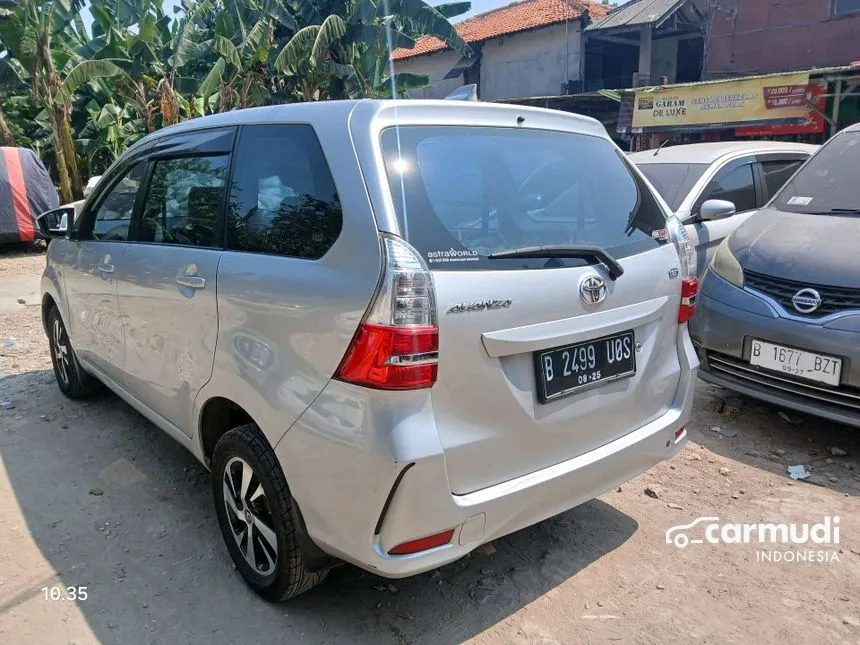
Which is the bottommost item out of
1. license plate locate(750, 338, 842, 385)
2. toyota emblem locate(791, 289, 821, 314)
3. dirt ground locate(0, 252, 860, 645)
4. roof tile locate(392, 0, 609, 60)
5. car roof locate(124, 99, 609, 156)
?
dirt ground locate(0, 252, 860, 645)

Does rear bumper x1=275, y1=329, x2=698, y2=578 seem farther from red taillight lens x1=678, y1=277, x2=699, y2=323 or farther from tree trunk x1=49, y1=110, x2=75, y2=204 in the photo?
tree trunk x1=49, y1=110, x2=75, y2=204

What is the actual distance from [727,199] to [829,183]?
1.37 m

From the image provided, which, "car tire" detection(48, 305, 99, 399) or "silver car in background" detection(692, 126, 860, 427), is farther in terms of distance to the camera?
"car tire" detection(48, 305, 99, 399)

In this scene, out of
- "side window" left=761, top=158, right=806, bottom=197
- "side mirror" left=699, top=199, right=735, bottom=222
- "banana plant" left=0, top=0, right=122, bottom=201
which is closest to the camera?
"side mirror" left=699, top=199, right=735, bottom=222

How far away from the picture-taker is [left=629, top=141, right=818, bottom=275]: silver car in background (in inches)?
218

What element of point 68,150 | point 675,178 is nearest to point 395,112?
point 675,178

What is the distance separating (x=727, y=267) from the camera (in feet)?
13.9

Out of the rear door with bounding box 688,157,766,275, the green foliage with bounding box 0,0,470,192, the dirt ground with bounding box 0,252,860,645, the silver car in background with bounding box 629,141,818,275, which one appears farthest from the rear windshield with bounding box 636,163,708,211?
the green foliage with bounding box 0,0,470,192

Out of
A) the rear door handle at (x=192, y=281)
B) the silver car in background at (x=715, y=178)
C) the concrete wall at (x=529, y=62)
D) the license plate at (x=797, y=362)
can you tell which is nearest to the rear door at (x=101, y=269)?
the rear door handle at (x=192, y=281)

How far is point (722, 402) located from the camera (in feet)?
14.9

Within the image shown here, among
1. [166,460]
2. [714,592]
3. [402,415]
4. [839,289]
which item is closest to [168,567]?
[166,460]

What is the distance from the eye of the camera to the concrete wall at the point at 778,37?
1650cm

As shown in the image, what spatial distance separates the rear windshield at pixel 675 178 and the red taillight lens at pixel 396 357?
13.9 ft

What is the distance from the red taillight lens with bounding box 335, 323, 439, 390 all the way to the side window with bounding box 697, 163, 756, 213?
4513 millimetres
